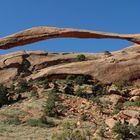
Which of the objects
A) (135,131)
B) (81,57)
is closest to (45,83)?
(81,57)

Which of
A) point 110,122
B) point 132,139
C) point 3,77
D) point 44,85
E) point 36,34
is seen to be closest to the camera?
point 36,34

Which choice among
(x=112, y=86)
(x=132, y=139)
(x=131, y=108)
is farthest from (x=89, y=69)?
(x=132, y=139)

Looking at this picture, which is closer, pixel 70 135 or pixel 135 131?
pixel 70 135

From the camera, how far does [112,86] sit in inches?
1471

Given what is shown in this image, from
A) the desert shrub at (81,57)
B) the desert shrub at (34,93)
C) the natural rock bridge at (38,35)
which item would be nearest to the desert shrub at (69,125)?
the natural rock bridge at (38,35)

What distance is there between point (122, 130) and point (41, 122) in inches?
221

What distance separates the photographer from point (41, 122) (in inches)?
1152

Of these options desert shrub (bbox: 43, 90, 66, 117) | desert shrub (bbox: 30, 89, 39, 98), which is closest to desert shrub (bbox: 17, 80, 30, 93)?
desert shrub (bbox: 30, 89, 39, 98)

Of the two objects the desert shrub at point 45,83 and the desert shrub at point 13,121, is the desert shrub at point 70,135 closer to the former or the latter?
the desert shrub at point 13,121

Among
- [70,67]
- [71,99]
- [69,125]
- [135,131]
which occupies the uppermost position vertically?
[70,67]

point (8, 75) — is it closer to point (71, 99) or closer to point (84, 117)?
point (71, 99)

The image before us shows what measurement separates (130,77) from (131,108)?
15.5 feet

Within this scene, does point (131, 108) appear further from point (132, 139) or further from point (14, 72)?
point (14, 72)

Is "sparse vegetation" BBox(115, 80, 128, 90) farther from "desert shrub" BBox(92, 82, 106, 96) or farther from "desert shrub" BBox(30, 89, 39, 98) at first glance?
"desert shrub" BBox(30, 89, 39, 98)
